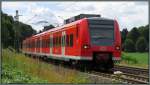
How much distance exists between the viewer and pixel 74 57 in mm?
22328

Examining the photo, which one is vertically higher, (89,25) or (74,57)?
(89,25)

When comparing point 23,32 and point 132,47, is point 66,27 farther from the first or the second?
point 132,47

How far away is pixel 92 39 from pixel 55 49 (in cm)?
764

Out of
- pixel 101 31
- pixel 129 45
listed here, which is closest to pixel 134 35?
pixel 129 45

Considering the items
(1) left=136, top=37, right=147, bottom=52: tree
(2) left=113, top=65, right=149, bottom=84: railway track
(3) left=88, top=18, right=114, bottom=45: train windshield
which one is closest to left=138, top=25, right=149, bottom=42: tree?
(1) left=136, top=37, right=147, bottom=52: tree

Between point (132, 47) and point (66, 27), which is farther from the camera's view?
point (132, 47)

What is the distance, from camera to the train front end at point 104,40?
21.1 m

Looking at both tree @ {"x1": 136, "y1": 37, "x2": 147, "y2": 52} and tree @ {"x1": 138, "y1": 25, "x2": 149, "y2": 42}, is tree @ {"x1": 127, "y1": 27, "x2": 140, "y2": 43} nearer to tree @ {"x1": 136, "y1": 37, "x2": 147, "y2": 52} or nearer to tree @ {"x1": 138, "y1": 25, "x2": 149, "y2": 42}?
tree @ {"x1": 138, "y1": 25, "x2": 149, "y2": 42}

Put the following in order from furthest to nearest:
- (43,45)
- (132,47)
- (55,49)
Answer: (132,47), (43,45), (55,49)

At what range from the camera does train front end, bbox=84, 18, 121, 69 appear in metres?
21.1

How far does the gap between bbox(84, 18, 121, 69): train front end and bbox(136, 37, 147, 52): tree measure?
58866mm

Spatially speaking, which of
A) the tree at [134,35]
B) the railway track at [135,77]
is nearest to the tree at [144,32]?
the tree at [134,35]

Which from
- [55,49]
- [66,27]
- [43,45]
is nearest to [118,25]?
[66,27]

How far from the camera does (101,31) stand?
21.3 metres
